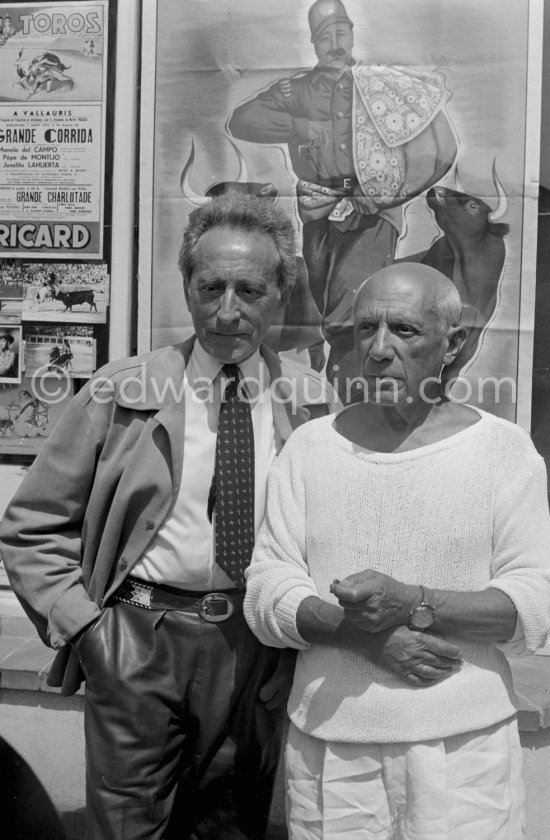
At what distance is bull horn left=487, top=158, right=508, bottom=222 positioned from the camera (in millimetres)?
3242

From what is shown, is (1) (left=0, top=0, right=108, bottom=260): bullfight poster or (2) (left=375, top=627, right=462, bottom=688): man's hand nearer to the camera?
(2) (left=375, top=627, right=462, bottom=688): man's hand

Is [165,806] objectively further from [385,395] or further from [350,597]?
[385,395]

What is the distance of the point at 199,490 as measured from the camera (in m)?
2.32

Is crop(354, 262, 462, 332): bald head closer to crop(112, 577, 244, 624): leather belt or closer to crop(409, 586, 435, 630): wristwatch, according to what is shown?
crop(409, 586, 435, 630): wristwatch

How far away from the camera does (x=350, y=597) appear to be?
1815 mm

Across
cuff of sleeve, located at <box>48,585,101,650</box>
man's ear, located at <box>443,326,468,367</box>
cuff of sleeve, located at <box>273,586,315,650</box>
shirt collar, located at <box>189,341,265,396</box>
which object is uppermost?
man's ear, located at <box>443,326,468,367</box>

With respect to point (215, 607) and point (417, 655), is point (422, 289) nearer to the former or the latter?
point (417, 655)

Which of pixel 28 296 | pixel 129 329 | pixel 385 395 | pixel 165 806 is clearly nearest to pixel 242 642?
pixel 165 806

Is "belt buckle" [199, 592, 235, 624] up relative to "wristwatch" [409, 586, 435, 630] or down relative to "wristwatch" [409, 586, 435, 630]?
down

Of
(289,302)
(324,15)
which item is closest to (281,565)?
(289,302)

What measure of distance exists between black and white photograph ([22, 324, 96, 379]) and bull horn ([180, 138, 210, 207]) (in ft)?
2.07

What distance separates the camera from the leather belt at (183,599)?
229 centimetres

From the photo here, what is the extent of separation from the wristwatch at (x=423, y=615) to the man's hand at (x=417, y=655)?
3 centimetres

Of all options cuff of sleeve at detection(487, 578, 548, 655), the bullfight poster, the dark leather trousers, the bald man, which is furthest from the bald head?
the bullfight poster
